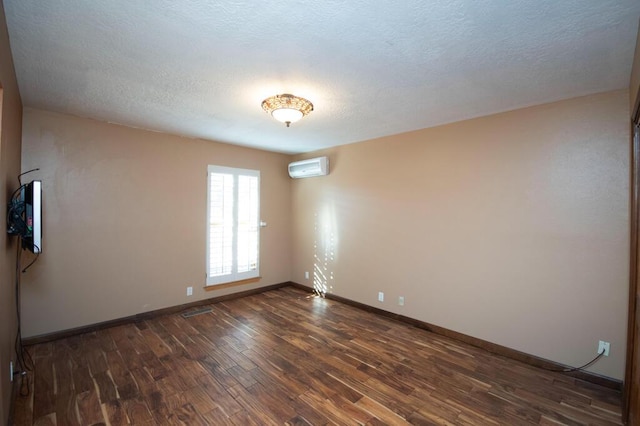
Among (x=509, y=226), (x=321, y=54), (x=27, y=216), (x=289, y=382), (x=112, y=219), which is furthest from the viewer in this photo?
(x=112, y=219)

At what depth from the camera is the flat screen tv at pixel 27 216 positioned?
7.12 ft

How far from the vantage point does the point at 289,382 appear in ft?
Result: 8.27

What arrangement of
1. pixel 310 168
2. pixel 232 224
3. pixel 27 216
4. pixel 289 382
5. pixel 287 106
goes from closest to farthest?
pixel 27 216 < pixel 289 382 < pixel 287 106 < pixel 232 224 < pixel 310 168

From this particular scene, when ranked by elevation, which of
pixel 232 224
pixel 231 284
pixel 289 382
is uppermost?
pixel 232 224

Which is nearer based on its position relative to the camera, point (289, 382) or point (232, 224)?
point (289, 382)

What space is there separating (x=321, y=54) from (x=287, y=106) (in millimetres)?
749

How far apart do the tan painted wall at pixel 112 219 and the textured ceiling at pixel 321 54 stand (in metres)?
0.54

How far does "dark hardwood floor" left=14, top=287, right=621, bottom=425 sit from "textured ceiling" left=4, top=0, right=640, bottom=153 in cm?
261

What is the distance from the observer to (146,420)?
2.06 m

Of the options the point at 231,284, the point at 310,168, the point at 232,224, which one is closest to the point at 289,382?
the point at 231,284

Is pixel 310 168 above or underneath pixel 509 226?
above

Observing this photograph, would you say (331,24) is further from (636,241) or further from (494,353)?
(494,353)

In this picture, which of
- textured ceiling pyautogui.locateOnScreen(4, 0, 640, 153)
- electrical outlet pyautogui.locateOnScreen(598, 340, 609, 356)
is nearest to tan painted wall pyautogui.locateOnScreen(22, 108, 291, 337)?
textured ceiling pyautogui.locateOnScreen(4, 0, 640, 153)

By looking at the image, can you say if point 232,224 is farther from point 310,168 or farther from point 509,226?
point 509,226
